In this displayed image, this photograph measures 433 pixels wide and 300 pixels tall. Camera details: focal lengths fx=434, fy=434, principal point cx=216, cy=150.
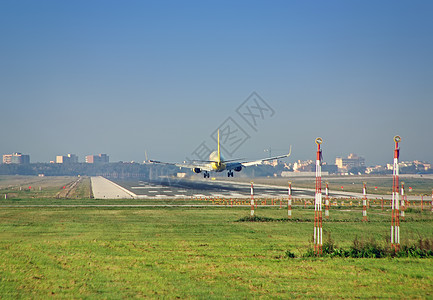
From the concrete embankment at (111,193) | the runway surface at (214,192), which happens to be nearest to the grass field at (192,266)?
the runway surface at (214,192)

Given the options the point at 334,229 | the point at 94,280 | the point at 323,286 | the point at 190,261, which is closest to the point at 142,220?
the point at 334,229

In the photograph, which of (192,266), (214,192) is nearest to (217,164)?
(214,192)

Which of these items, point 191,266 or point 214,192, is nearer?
point 191,266

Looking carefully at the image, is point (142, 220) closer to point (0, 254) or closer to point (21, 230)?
point (21, 230)

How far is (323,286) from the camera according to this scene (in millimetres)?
9617

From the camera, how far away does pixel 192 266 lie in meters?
11.8

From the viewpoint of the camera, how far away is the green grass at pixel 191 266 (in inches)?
366

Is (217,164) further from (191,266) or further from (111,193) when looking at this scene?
(191,266)

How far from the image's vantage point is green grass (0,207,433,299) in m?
9.30

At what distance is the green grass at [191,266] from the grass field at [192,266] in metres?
0.02

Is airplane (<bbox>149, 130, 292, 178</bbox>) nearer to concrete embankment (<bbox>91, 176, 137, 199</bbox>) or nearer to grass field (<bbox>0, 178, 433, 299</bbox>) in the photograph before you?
concrete embankment (<bbox>91, 176, 137, 199</bbox>)

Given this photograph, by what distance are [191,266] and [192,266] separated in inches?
1.1

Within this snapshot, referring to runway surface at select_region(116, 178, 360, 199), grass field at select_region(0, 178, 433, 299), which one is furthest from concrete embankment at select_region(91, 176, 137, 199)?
grass field at select_region(0, 178, 433, 299)

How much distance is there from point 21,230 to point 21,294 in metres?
11.9
